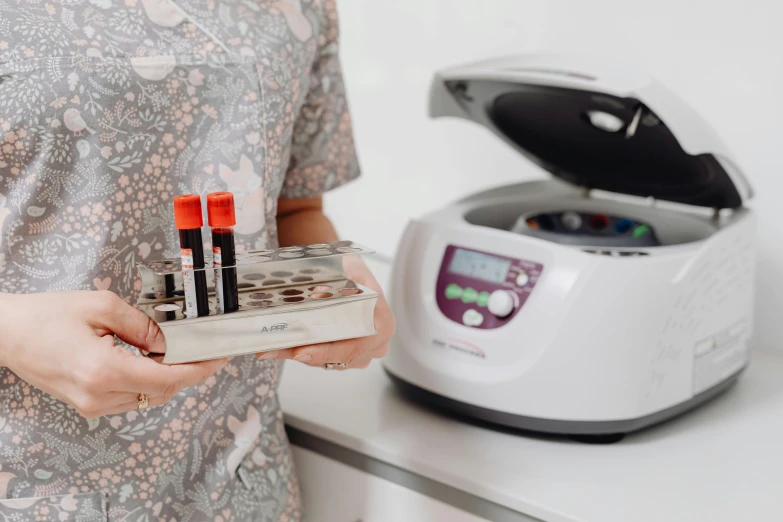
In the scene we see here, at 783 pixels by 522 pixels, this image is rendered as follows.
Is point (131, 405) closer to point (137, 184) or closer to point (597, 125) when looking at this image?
point (137, 184)


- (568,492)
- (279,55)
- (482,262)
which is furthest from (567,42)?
(568,492)

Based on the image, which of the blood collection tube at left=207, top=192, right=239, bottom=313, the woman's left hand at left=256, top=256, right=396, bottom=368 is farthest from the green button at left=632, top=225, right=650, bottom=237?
the blood collection tube at left=207, top=192, right=239, bottom=313

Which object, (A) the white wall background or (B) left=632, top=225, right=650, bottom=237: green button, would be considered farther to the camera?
(A) the white wall background

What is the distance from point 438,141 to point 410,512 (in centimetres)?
80

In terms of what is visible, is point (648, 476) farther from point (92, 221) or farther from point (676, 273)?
point (92, 221)

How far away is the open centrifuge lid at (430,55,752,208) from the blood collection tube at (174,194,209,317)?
0.47 metres

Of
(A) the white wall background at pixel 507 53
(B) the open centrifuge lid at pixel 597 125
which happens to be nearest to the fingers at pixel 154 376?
(B) the open centrifuge lid at pixel 597 125

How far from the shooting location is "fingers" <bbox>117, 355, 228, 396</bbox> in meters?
0.53

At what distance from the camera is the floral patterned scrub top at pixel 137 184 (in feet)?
2.04

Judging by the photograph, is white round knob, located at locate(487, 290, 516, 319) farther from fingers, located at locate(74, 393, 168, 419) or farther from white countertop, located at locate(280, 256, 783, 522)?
fingers, located at locate(74, 393, 168, 419)

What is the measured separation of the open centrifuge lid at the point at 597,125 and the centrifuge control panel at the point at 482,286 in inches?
7.9

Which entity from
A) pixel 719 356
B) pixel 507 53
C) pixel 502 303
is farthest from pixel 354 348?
pixel 507 53

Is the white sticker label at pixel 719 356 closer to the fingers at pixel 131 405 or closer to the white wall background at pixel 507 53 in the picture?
the white wall background at pixel 507 53

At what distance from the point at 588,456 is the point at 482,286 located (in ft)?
0.71
